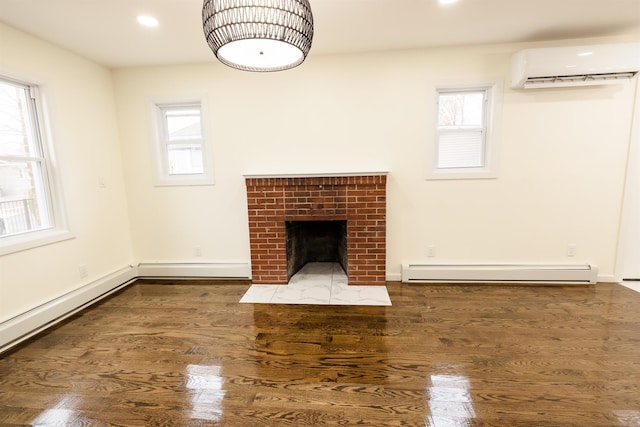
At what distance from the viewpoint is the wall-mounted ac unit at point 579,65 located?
7.93 ft

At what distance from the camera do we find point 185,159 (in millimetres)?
3254

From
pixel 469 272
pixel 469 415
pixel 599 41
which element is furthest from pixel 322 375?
pixel 599 41

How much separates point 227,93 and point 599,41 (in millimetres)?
3687

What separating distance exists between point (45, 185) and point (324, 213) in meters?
2.60

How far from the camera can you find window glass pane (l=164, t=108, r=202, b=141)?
3191 mm

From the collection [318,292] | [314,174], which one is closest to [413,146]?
[314,174]

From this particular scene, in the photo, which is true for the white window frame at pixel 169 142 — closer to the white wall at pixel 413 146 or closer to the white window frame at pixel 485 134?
the white wall at pixel 413 146

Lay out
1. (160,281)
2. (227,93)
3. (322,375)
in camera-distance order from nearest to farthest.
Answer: (322,375)
(227,93)
(160,281)

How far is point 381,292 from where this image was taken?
2824 mm

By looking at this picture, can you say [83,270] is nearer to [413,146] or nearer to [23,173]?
[23,173]

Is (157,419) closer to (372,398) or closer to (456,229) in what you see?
(372,398)

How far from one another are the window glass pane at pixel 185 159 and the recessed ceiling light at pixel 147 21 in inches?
47.9

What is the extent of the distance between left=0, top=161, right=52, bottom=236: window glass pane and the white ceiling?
1.13 metres

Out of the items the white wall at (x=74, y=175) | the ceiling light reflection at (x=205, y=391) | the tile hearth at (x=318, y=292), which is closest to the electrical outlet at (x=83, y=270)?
the white wall at (x=74, y=175)
